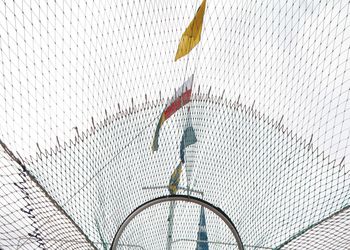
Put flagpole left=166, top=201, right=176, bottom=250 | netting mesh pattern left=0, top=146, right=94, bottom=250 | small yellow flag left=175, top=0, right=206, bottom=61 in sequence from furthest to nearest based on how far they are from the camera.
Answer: netting mesh pattern left=0, top=146, right=94, bottom=250
flagpole left=166, top=201, right=176, bottom=250
small yellow flag left=175, top=0, right=206, bottom=61

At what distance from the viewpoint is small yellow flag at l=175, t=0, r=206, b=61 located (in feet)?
6.01

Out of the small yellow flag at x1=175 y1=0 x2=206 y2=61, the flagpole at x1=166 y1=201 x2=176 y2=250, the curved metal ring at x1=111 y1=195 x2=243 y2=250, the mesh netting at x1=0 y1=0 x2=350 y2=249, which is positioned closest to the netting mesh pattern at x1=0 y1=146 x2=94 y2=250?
the mesh netting at x1=0 y1=0 x2=350 y2=249

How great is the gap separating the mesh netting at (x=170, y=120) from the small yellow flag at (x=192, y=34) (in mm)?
191

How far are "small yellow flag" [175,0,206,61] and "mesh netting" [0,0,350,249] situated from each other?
0.63 ft

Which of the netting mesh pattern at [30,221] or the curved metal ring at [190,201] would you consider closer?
the curved metal ring at [190,201]

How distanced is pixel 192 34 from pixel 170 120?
0.58 meters

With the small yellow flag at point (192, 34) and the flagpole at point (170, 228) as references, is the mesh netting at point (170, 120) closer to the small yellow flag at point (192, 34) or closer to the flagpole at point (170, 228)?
the flagpole at point (170, 228)

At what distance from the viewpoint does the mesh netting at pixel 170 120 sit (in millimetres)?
2111

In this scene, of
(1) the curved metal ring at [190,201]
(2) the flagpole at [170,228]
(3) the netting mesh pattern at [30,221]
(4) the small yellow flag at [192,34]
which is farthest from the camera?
(3) the netting mesh pattern at [30,221]

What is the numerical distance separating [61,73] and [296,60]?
1.34 metres

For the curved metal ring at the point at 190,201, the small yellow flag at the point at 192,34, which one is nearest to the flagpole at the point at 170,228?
the curved metal ring at the point at 190,201

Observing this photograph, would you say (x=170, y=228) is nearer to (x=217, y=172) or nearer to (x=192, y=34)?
(x=217, y=172)

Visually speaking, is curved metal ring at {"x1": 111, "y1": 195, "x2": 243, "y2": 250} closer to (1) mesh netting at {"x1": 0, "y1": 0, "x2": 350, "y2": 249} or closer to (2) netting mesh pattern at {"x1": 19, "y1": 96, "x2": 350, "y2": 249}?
(1) mesh netting at {"x1": 0, "y1": 0, "x2": 350, "y2": 249}

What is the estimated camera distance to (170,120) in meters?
2.27
